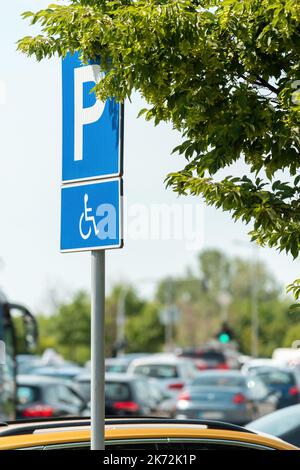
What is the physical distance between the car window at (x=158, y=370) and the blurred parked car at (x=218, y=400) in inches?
361

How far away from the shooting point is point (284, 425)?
12.2 m

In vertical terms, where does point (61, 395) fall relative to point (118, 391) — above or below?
above

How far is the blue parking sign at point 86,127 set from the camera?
220 inches

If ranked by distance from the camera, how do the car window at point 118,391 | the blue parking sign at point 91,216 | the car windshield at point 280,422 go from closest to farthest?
1. the blue parking sign at point 91,216
2. the car windshield at point 280,422
3. the car window at point 118,391

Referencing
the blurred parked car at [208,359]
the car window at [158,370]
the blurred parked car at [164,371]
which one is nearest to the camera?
the blurred parked car at [164,371]

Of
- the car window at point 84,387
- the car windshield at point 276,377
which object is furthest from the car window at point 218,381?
the car windshield at point 276,377

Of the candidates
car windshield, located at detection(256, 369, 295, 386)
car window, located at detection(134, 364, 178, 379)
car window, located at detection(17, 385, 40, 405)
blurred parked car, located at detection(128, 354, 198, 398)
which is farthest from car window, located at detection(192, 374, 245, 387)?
car window, located at detection(134, 364, 178, 379)

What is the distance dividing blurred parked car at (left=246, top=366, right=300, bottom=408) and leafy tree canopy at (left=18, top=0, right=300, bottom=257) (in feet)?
75.8

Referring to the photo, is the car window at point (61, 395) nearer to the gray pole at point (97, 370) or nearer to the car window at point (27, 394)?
the car window at point (27, 394)

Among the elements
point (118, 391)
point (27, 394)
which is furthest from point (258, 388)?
point (27, 394)

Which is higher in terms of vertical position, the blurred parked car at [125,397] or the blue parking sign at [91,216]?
the blue parking sign at [91,216]

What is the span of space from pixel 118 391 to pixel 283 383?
6637mm

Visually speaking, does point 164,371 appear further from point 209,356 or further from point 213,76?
point 213,76

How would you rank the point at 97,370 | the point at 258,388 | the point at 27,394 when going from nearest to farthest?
1. the point at 97,370
2. the point at 27,394
3. the point at 258,388
